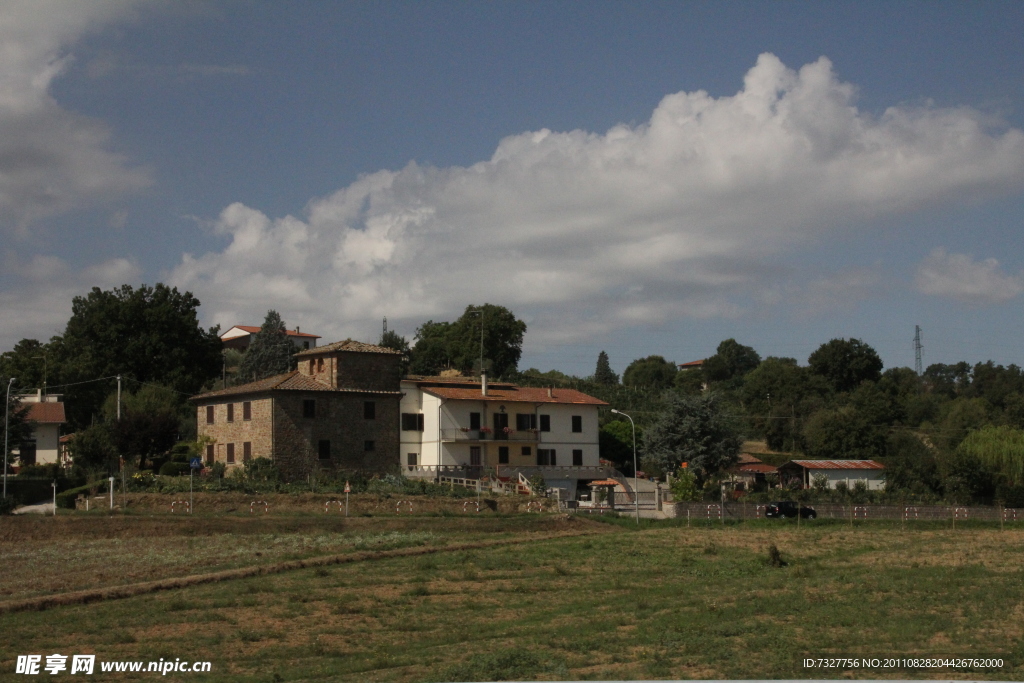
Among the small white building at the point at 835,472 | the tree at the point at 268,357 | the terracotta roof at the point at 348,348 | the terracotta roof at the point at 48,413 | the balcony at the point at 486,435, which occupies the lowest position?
the small white building at the point at 835,472

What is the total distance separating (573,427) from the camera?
72.1m

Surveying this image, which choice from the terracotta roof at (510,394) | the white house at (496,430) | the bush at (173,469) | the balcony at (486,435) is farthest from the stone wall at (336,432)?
the terracotta roof at (510,394)

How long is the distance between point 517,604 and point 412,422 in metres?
41.3

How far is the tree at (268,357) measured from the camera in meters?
97.6

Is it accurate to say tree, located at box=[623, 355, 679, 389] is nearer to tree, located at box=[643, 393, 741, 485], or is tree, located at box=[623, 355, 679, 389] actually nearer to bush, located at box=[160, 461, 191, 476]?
tree, located at box=[643, 393, 741, 485]

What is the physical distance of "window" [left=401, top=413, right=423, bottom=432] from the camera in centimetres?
6619

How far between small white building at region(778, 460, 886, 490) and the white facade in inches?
681

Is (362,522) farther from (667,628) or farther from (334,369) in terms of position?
(667,628)

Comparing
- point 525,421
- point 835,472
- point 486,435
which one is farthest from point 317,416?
point 835,472

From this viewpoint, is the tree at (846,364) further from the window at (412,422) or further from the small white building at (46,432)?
the small white building at (46,432)

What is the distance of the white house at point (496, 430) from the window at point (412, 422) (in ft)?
0.11

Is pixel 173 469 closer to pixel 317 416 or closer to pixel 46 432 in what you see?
pixel 317 416

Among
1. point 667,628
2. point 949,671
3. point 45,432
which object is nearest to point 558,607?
point 667,628

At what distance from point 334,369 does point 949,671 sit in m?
48.0
